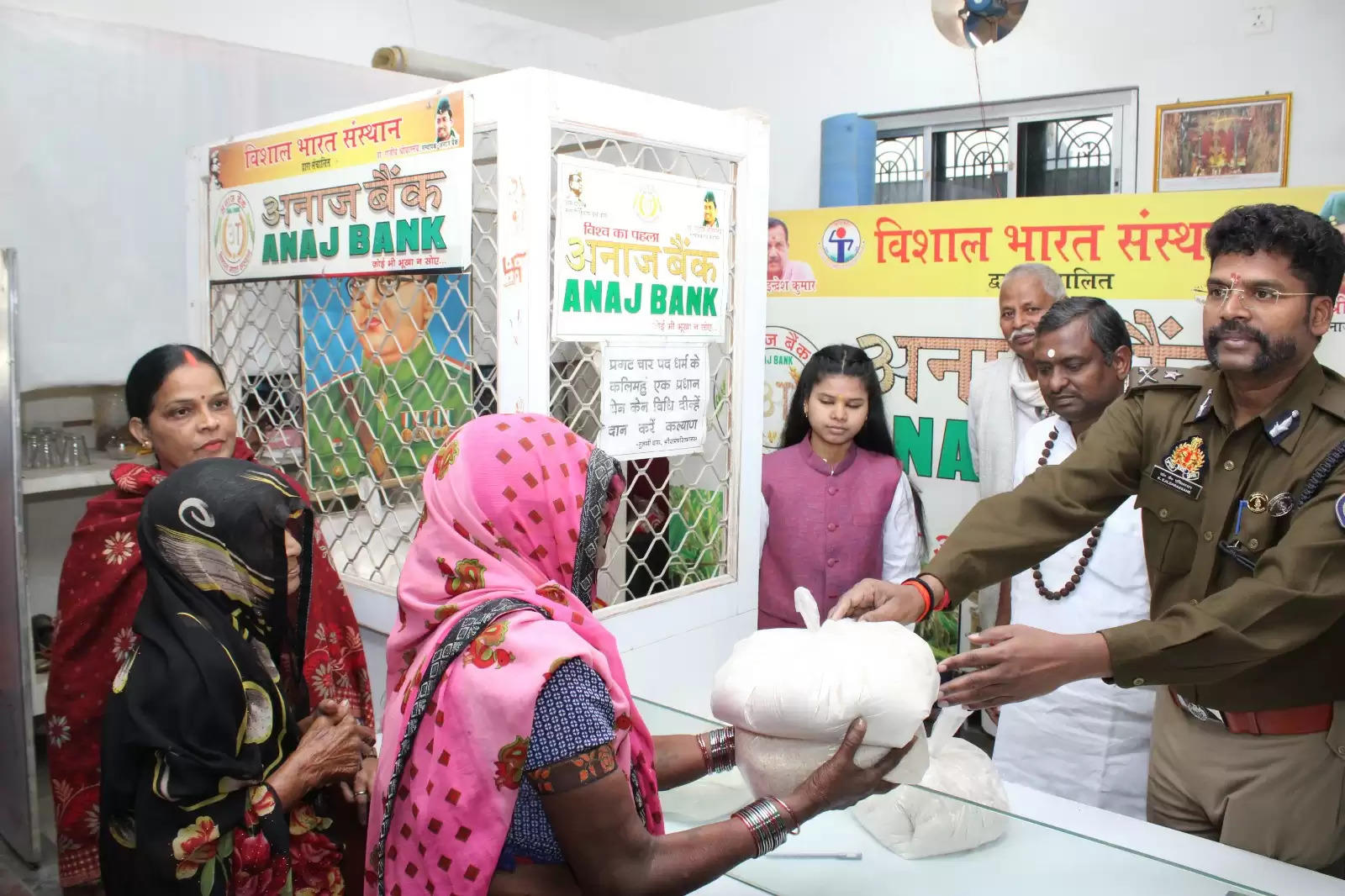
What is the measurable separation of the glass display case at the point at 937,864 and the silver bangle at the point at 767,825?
0.66 ft

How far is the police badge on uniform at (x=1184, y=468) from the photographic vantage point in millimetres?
1688

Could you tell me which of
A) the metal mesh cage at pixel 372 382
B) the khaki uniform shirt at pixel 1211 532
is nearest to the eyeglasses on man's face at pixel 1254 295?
the khaki uniform shirt at pixel 1211 532

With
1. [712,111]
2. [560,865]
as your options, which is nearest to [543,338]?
[712,111]

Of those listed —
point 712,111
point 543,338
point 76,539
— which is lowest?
point 76,539

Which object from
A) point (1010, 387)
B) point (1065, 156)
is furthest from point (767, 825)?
point (1065, 156)

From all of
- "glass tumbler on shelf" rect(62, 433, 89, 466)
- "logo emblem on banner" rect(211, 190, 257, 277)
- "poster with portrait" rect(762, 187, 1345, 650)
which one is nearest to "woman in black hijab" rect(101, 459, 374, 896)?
"logo emblem on banner" rect(211, 190, 257, 277)

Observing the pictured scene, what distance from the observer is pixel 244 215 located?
253 centimetres

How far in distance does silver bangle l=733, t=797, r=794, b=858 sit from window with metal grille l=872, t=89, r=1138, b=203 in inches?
145

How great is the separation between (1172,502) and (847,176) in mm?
3137

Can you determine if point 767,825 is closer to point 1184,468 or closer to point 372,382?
point 1184,468

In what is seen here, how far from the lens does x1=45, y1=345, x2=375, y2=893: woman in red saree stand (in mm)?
2090

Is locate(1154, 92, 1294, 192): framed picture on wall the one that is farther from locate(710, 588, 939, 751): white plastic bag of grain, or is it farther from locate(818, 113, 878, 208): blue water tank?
locate(710, 588, 939, 751): white plastic bag of grain

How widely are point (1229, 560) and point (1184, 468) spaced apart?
0.54 feet

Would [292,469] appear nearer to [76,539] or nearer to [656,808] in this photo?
[76,539]
